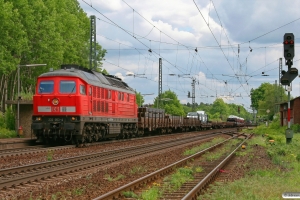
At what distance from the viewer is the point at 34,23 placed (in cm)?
4669

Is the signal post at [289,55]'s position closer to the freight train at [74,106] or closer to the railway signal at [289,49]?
the railway signal at [289,49]

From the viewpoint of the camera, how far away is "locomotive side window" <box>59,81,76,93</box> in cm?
2420

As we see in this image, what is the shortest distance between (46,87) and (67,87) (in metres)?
1.19

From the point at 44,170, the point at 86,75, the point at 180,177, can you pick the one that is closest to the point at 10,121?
the point at 86,75

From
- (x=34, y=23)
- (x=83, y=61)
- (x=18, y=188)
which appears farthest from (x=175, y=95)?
(x=18, y=188)

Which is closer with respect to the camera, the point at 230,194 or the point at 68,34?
the point at 230,194

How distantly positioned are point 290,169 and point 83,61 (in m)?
48.8

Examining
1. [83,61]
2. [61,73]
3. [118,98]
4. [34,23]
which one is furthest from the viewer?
[83,61]

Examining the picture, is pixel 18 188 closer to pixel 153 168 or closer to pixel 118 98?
pixel 153 168

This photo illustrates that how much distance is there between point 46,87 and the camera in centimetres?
2462

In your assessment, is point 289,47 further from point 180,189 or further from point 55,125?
point 180,189

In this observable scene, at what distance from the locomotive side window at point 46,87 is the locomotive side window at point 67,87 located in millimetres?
503

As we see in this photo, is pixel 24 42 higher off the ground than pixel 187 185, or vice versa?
pixel 24 42

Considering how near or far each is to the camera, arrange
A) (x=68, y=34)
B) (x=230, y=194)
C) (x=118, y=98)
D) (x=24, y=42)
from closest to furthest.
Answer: (x=230, y=194)
(x=118, y=98)
(x=24, y=42)
(x=68, y=34)
